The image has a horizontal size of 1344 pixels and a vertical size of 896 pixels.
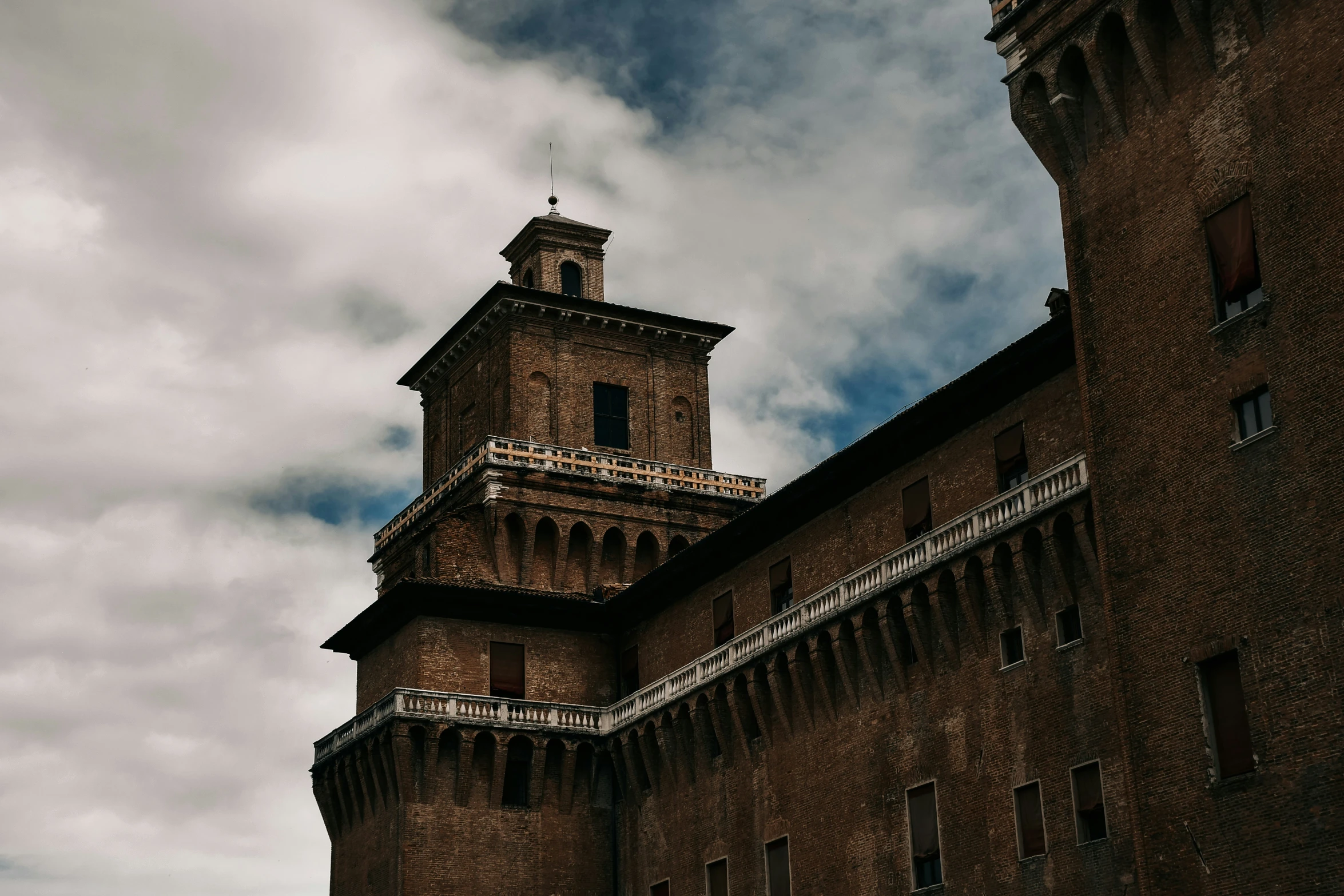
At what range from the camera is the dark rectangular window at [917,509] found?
4025 centimetres

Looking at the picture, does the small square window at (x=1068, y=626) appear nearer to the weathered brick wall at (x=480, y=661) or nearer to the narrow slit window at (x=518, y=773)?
the narrow slit window at (x=518, y=773)

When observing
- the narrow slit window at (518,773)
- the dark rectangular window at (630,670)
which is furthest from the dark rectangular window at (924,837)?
the narrow slit window at (518,773)

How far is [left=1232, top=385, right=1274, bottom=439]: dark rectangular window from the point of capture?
27.2 m

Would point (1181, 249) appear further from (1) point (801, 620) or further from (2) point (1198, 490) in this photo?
(1) point (801, 620)

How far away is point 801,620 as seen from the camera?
4225 centimetres

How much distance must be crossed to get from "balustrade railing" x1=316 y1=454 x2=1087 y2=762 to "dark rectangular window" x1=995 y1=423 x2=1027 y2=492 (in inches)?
48.6

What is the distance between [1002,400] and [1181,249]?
9.34m

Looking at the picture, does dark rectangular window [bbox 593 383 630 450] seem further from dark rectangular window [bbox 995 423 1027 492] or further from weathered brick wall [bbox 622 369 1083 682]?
dark rectangular window [bbox 995 423 1027 492]

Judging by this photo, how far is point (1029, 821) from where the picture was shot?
34.9 meters

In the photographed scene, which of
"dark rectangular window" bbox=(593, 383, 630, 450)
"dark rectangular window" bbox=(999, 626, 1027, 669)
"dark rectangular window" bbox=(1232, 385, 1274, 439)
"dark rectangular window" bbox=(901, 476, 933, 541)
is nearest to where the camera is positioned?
"dark rectangular window" bbox=(1232, 385, 1274, 439)

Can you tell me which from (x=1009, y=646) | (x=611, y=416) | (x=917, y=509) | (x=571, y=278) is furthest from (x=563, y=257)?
(x=1009, y=646)

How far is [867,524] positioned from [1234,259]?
1527 centimetres

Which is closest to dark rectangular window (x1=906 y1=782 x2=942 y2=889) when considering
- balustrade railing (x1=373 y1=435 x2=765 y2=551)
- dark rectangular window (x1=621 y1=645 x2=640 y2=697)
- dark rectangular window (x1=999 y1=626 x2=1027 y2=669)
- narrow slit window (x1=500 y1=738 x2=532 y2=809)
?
dark rectangular window (x1=999 y1=626 x2=1027 y2=669)

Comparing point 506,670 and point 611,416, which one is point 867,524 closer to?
point 506,670
